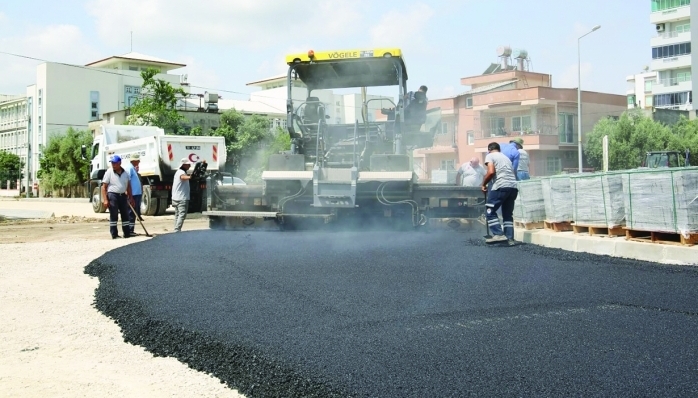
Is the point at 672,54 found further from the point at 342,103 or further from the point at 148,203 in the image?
the point at 342,103

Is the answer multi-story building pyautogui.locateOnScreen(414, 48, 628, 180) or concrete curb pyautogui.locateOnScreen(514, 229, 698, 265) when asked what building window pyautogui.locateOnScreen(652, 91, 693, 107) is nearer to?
multi-story building pyautogui.locateOnScreen(414, 48, 628, 180)

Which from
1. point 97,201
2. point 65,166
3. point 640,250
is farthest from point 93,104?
point 640,250

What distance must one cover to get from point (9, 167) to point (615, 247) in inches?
2863

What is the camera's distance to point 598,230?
895cm

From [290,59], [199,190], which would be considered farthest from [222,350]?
[199,190]

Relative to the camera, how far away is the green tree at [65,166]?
160 ft

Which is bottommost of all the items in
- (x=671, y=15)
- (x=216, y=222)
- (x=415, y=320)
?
(x=415, y=320)

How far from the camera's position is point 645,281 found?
243 inches

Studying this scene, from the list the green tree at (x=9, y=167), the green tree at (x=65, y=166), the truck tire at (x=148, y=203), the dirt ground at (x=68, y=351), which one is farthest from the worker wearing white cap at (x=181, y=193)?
the green tree at (x=9, y=167)

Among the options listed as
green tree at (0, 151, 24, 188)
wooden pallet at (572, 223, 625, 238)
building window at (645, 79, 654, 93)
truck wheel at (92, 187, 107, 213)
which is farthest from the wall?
wooden pallet at (572, 223, 625, 238)

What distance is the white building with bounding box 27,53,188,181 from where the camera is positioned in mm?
65000

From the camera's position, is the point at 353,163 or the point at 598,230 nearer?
the point at 598,230

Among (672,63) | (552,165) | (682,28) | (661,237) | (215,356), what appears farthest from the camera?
(672,63)

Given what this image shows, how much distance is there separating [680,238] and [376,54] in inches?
180
